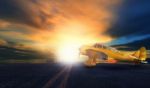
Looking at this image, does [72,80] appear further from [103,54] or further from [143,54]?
[143,54]

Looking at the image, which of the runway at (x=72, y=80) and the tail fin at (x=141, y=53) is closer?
the runway at (x=72, y=80)

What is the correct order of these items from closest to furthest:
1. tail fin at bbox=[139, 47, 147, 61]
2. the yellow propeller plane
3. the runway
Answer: the runway, the yellow propeller plane, tail fin at bbox=[139, 47, 147, 61]

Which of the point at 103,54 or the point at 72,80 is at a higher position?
the point at 103,54

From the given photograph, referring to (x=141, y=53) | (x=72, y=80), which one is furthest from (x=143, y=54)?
(x=72, y=80)

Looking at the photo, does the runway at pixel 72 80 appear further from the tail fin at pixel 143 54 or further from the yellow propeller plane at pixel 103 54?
the tail fin at pixel 143 54

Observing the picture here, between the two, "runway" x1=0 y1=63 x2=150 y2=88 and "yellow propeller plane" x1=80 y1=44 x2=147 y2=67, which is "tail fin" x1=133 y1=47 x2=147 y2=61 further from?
"runway" x1=0 y1=63 x2=150 y2=88

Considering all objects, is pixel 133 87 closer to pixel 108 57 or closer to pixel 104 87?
pixel 104 87

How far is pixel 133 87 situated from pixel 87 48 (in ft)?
99.3

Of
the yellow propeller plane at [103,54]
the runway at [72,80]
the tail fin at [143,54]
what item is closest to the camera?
the runway at [72,80]

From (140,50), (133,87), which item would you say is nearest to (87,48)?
(140,50)

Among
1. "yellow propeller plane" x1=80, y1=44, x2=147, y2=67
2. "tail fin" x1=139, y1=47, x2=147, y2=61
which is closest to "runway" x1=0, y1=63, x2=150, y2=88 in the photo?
"yellow propeller plane" x1=80, y1=44, x2=147, y2=67

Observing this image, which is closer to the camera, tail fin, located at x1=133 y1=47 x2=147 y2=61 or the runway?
the runway

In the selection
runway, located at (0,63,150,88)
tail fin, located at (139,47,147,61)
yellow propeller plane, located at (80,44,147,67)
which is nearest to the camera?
runway, located at (0,63,150,88)

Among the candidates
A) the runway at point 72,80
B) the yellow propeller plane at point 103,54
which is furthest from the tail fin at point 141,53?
the runway at point 72,80
